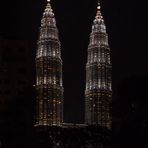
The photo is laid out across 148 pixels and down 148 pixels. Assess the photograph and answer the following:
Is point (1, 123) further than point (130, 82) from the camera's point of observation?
Yes

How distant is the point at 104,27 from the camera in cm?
19712

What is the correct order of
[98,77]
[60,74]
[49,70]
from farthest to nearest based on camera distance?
1. [98,77]
2. [49,70]
3. [60,74]

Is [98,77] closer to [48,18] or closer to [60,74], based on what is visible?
[60,74]

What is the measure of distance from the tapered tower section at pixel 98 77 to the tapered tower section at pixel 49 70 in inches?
398

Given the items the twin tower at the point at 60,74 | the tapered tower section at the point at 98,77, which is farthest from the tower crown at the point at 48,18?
the tapered tower section at the point at 98,77

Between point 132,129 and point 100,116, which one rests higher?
point 100,116

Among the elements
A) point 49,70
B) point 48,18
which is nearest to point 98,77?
point 49,70

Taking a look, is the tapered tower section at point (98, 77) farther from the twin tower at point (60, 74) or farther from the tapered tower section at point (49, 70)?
the tapered tower section at point (49, 70)

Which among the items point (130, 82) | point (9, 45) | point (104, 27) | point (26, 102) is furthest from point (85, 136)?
point (104, 27)

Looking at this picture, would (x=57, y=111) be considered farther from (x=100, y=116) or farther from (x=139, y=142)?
(x=139, y=142)

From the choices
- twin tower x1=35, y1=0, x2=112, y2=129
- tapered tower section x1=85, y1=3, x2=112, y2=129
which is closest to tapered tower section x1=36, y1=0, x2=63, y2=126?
twin tower x1=35, y1=0, x2=112, y2=129

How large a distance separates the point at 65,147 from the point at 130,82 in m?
18.7

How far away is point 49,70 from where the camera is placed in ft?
579

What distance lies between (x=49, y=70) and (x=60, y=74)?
326 centimetres
